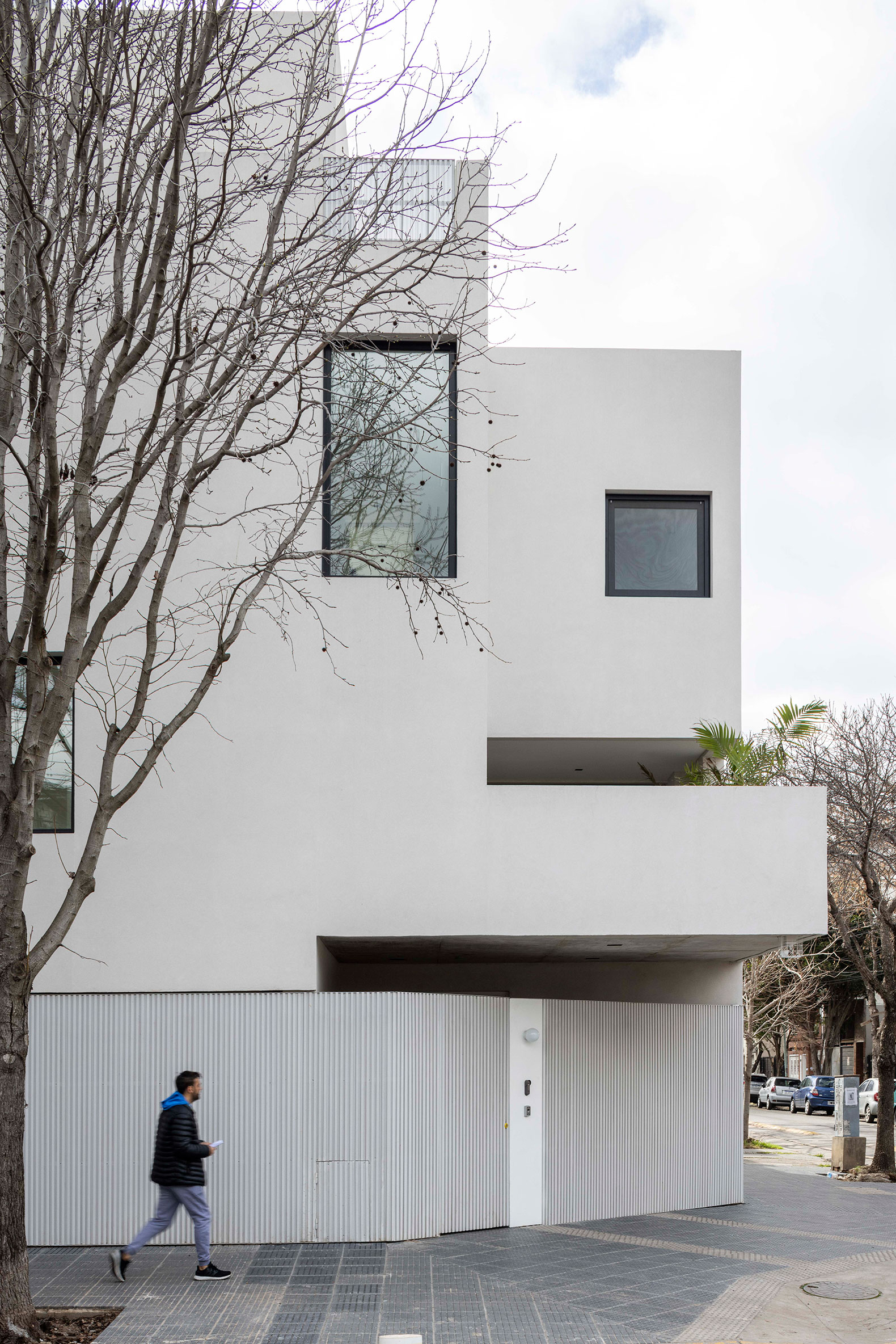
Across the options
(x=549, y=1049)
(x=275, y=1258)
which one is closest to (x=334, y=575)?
(x=549, y=1049)

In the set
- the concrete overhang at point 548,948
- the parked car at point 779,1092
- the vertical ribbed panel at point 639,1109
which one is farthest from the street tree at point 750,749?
the parked car at point 779,1092

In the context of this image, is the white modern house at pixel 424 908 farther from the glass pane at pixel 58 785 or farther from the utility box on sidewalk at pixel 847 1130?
the utility box on sidewalk at pixel 847 1130

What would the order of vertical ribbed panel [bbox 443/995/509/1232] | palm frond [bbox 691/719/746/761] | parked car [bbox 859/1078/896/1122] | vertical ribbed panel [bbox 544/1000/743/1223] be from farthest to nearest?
parked car [bbox 859/1078/896/1122] → palm frond [bbox 691/719/746/761] → vertical ribbed panel [bbox 544/1000/743/1223] → vertical ribbed panel [bbox 443/995/509/1232]

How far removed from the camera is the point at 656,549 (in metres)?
14.2

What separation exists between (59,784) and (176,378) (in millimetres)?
4176

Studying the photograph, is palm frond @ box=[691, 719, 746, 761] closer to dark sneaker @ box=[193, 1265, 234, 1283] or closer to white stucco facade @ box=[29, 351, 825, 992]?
white stucco facade @ box=[29, 351, 825, 992]

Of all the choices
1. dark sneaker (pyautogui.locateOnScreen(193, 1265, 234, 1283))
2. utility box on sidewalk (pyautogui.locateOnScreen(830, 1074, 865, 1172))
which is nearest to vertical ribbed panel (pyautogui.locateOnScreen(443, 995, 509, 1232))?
dark sneaker (pyautogui.locateOnScreen(193, 1265, 234, 1283))

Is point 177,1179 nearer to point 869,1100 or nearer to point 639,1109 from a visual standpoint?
point 639,1109

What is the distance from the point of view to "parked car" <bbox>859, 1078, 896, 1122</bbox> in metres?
37.2

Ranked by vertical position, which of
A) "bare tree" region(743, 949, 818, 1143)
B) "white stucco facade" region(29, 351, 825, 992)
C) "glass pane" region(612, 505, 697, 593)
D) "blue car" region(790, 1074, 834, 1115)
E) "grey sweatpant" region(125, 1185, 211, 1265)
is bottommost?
"blue car" region(790, 1074, 834, 1115)

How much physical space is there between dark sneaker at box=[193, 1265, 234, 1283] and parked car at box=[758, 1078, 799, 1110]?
3689cm

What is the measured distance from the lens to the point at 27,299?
8.53 m

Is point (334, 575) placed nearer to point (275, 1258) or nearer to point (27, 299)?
point (27, 299)

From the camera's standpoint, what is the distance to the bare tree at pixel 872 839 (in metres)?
18.4
